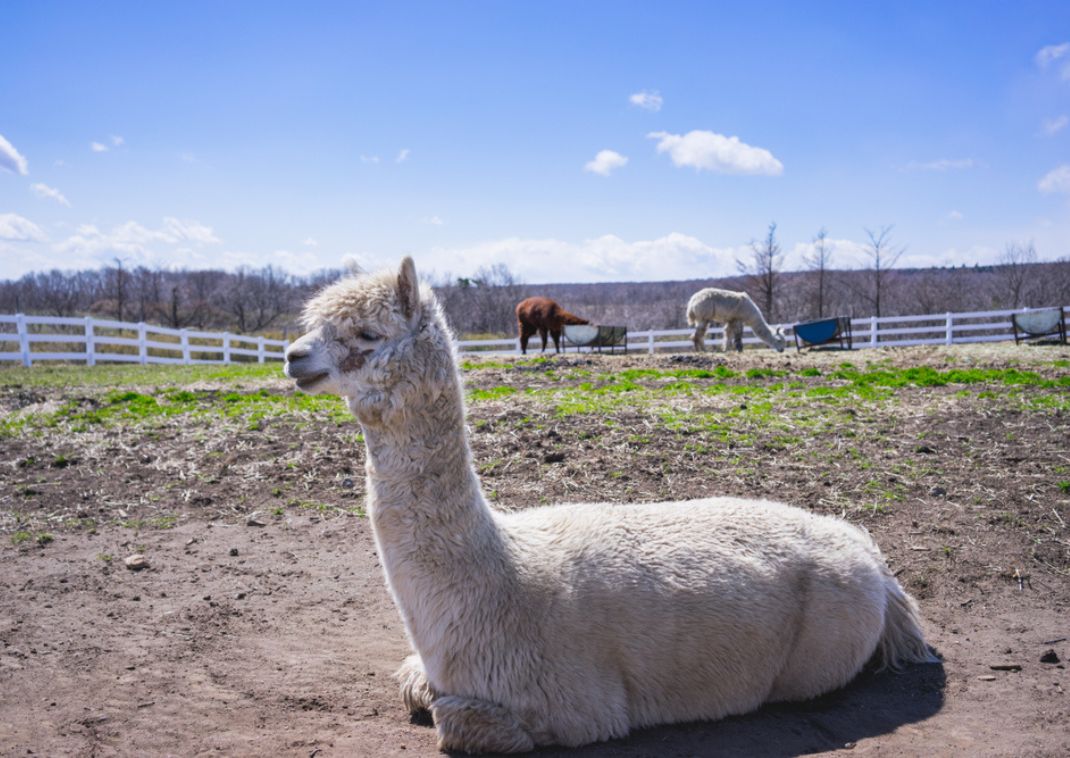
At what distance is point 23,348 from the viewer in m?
22.5

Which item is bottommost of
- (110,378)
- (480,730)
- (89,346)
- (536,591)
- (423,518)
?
(480,730)

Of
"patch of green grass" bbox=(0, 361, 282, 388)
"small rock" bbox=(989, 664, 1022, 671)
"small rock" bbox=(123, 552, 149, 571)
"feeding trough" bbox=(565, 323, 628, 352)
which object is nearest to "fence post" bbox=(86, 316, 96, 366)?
"patch of green grass" bbox=(0, 361, 282, 388)

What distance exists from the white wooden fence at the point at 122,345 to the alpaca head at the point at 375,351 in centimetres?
2271

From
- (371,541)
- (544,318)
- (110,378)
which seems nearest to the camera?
→ (371,541)

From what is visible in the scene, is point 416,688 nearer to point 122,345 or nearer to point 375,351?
point 375,351

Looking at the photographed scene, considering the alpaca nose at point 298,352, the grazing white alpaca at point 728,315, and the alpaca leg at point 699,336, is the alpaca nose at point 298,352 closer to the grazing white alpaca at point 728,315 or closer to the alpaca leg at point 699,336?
Result: the grazing white alpaca at point 728,315

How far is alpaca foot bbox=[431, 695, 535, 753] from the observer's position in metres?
3.33

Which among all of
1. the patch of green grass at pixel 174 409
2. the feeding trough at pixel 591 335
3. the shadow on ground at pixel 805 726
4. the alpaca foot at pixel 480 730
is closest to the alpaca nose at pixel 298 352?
the alpaca foot at pixel 480 730

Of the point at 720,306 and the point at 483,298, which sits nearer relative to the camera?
the point at 720,306

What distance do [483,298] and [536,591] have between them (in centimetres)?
6877

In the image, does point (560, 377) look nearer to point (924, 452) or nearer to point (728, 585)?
point (924, 452)

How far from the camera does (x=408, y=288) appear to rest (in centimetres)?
345

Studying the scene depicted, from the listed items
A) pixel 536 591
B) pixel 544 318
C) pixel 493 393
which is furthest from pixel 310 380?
pixel 544 318

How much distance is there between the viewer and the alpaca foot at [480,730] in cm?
333
